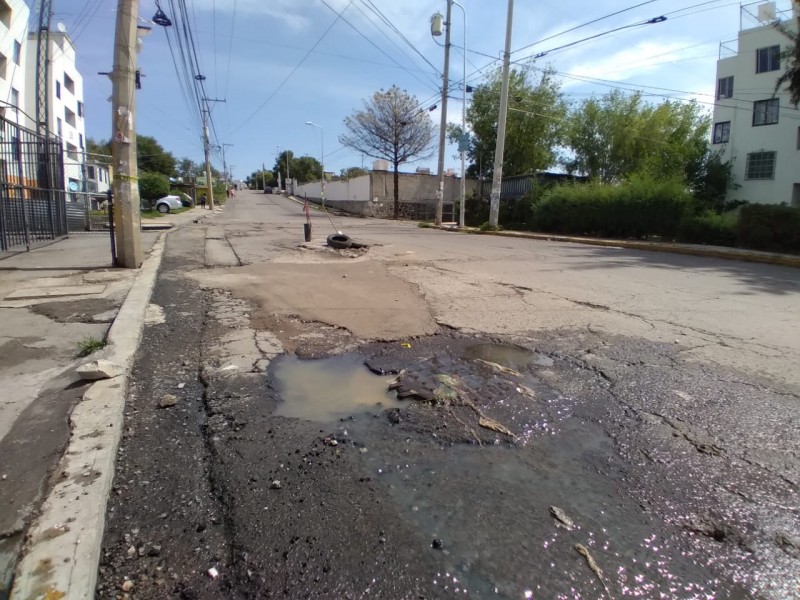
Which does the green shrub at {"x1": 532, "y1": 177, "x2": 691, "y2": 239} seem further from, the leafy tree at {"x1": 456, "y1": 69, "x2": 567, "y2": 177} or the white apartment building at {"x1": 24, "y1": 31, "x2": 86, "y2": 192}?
the white apartment building at {"x1": 24, "y1": 31, "x2": 86, "y2": 192}

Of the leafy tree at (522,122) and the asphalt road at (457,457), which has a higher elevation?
the leafy tree at (522,122)

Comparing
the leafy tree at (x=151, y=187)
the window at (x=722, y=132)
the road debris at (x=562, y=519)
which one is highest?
the window at (x=722, y=132)

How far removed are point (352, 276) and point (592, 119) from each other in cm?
3407

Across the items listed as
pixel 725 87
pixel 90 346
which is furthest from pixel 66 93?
pixel 90 346

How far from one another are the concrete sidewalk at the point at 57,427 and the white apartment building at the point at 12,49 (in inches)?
1142

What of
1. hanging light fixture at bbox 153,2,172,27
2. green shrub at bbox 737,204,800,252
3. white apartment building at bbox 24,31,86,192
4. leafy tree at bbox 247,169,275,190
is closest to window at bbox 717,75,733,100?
green shrub at bbox 737,204,800,252

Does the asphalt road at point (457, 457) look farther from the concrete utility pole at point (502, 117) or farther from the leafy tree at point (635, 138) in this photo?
the leafy tree at point (635, 138)

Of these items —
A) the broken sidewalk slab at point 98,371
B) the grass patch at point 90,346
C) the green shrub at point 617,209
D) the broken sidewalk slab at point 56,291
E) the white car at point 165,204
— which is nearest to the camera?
the broken sidewalk slab at point 98,371

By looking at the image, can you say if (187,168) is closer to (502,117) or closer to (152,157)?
(152,157)

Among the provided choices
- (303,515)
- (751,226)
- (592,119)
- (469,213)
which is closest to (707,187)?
(592,119)

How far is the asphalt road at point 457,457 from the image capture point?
2.01 m

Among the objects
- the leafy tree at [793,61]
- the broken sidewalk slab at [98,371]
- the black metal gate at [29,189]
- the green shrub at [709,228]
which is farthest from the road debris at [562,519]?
the leafy tree at [793,61]

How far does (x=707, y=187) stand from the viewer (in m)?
33.0

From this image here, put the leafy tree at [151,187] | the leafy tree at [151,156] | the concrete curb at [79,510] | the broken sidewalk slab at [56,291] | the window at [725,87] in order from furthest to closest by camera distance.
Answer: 1. the leafy tree at [151,156]
2. the leafy tree at [151,187]
3. the window at [725,87]
4. the broken sidewalk slab at [56,291]
5. the concrete curb at [79,510]
